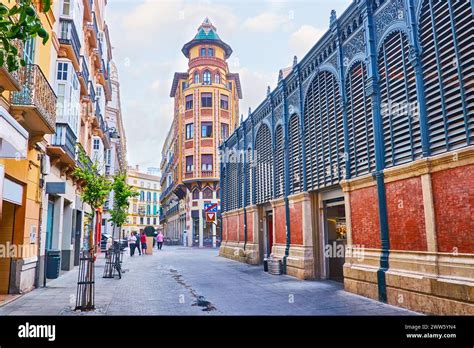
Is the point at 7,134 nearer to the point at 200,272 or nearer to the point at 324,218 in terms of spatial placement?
the point at 324,218

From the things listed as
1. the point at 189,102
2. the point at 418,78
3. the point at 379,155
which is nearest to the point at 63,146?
the point at 379,155

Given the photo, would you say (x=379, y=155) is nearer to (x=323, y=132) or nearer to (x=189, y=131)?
(x=323, y=132)

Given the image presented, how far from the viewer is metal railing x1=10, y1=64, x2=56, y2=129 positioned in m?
9.73

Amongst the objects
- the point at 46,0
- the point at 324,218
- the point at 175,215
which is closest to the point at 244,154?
the point at 324,218

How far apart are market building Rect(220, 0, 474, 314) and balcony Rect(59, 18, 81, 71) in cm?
840

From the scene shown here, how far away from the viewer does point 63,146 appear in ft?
46.8

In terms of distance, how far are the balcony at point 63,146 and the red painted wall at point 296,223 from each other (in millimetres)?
8540

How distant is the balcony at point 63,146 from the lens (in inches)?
546

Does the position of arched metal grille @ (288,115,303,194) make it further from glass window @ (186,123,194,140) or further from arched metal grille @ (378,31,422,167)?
glass window @ (186,123,194,140)

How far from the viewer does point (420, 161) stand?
8.13 metres

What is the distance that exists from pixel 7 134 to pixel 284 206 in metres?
10.8

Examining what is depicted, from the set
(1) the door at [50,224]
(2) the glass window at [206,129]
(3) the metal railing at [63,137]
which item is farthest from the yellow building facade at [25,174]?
(2) the glass window at [206,129]

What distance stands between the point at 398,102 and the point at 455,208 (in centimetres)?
296

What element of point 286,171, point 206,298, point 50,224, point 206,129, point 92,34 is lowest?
point 206,298
